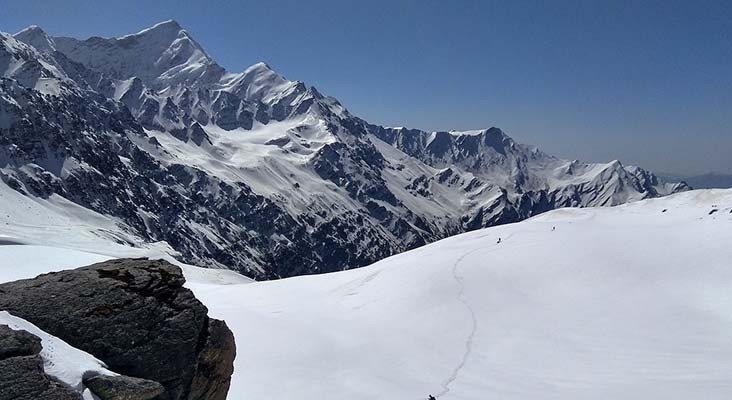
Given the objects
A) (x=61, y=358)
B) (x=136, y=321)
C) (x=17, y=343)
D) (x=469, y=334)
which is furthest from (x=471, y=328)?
(x=17, y=343)

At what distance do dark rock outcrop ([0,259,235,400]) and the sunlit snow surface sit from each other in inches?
134

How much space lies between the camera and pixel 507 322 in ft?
97.1

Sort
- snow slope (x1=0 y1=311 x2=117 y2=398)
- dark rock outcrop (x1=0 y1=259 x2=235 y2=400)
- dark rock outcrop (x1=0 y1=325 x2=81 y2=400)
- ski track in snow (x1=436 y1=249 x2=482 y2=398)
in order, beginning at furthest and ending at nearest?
ski track in snow (x1=436 y1=249 x2=482 y2=398)
dark rock outcrop (x1=0 y1=259 x2=235 y2=400)
snow slope (x1=0 y1=311 x2=117 y2=398)
dark rock outcrop (x1=0 y1=325 x2=81 y2=400)

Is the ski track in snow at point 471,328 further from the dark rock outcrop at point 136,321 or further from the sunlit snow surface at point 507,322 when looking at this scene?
the dark rock outcrop at point 136,321

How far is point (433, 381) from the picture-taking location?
70.1 ft

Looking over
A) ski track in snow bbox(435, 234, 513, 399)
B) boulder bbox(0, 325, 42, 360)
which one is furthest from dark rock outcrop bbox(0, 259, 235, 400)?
ski track in snow bbox(435, 234, 513, 399)

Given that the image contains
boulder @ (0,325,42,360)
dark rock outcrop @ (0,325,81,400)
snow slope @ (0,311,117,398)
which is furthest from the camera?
snow slope @ (0,311,117,398)

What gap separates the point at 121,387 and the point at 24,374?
1892 millimetres

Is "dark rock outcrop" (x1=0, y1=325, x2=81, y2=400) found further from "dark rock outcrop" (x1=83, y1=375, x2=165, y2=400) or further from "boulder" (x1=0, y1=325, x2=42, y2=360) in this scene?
"dark rock outcrop" (x1=83, y1=375, x2=165, y2=400)

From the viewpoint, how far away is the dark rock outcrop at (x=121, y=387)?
37.1 ft

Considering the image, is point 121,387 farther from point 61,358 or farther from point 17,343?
point 17,343

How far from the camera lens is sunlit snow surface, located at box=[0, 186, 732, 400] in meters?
20.4

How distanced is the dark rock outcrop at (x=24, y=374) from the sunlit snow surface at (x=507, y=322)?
753 centimetres

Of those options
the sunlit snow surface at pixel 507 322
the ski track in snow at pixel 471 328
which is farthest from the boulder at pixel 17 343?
the ski track in snow at pixel 471 328
